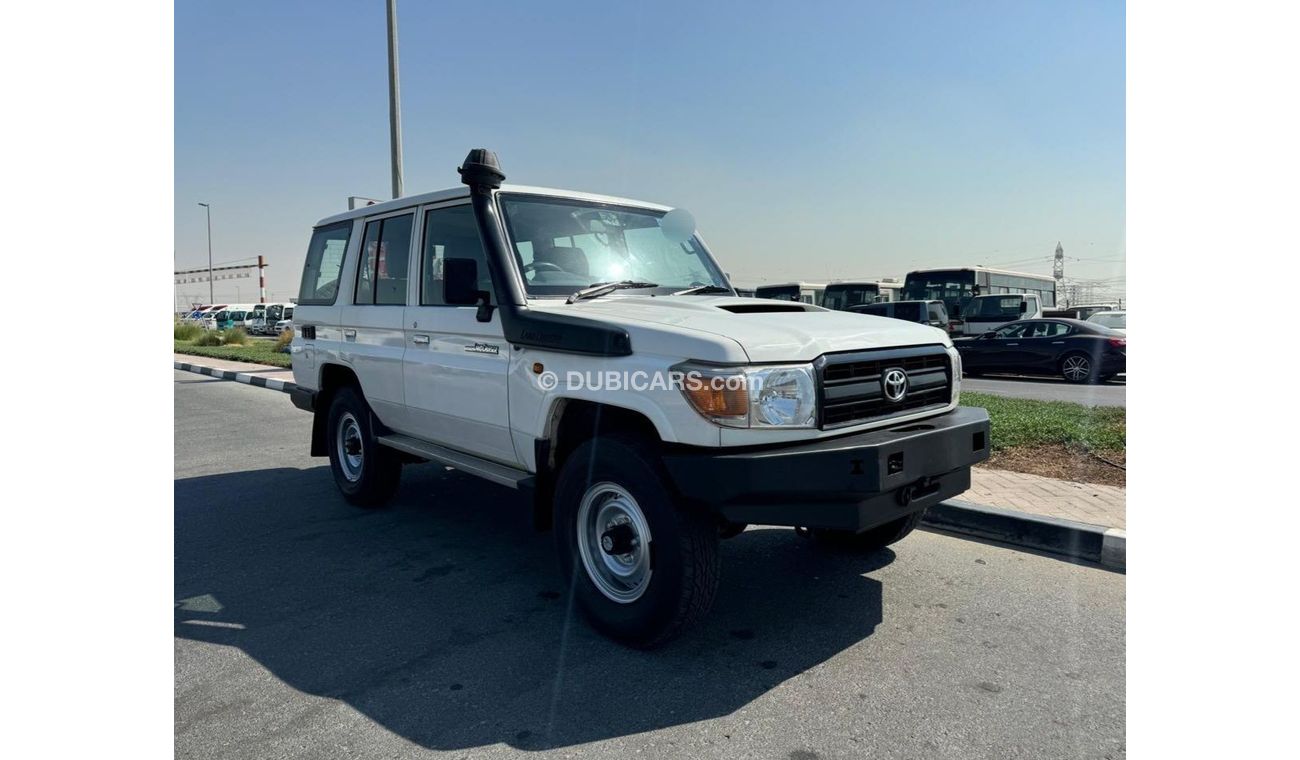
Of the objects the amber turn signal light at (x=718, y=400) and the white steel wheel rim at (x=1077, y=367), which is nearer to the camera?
the amber turn signal light at (x=718, y=400)

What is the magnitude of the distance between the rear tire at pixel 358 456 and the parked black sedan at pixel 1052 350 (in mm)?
14267

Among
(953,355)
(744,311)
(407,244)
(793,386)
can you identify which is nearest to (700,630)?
(793,386)

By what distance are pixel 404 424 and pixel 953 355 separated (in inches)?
133

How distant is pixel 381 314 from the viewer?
521 centimetres

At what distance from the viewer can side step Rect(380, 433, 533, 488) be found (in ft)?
13.6

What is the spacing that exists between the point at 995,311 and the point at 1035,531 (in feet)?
67.0

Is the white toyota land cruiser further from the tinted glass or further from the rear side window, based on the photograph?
the rear side window

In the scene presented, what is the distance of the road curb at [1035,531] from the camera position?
14.9 feet

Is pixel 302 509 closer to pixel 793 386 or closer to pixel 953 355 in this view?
pixel 793 386

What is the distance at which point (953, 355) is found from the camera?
406 centimetres

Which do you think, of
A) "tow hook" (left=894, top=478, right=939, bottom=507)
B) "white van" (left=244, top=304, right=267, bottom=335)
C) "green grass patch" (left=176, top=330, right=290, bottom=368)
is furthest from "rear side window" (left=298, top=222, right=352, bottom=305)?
"white van" (left=244, top=304, right=267, bottom=335)

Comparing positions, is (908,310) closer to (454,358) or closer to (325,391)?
(325,391)

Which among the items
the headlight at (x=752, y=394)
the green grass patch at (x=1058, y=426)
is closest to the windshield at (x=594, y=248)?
the headlight at (x=752, y=394)

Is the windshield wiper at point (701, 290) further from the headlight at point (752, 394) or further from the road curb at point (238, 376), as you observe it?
the road curb at point (238, 376)
